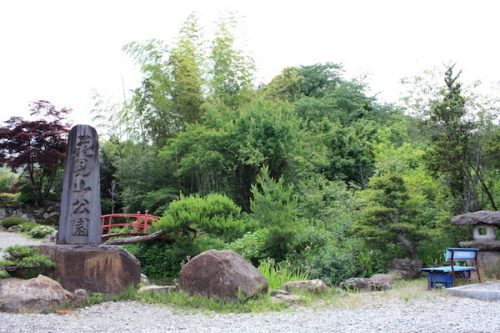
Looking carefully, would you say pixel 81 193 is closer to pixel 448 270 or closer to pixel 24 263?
pixel 24 263

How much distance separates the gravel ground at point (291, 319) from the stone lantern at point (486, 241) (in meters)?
1.78

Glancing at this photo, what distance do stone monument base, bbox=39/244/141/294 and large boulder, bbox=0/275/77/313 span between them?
0.47 metres

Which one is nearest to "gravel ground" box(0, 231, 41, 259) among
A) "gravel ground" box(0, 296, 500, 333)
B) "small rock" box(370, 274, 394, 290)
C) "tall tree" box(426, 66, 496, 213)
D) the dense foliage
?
the dense foliage

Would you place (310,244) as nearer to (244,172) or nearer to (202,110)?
(244,172)

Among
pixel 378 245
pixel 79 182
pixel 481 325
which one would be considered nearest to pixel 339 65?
pixel 378 245

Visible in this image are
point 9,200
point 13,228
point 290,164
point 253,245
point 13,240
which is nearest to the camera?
point 253,245

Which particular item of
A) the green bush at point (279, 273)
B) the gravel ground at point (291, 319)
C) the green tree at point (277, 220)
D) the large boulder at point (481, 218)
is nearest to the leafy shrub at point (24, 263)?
the gravel ground at point (291, 319)

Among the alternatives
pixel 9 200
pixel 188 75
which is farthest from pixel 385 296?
pixel 9 200

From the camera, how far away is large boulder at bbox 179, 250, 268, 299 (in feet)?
18.4

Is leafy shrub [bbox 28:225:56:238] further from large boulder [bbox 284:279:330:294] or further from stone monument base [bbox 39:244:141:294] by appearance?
large boulder [bbox 284:279:330:294]

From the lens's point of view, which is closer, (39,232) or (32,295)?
(32,295)

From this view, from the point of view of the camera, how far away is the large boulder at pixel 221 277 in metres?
5.62

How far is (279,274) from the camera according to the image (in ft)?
24.7

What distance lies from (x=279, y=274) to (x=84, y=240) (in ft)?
10.1
